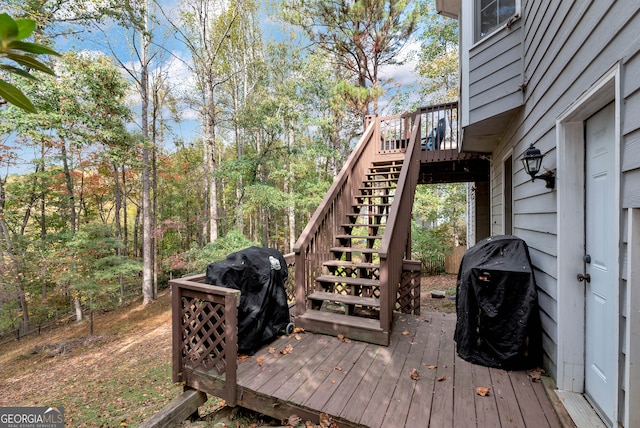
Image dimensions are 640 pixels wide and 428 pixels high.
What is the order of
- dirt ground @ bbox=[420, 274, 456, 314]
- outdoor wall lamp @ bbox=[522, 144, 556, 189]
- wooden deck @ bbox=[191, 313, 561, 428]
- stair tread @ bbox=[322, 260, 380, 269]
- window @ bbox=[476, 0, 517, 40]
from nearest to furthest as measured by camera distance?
1. wooden deck @ bbox=[191, 313, 561, 428]
2. outdoor wall lamp @ bbox=[522, 144, 556, 189]
3. window @ bbox=[476, 0, 517, 40]
4. stair tread @ bbox=[322, 260, 380, 269]
5. dirt ground @ bbox=[420, 274, 456, 314]

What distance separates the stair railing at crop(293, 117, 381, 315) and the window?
247 cm

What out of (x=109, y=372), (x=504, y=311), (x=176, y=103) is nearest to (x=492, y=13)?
(x=504, y=311)

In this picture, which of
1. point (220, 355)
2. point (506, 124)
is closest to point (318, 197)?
point (506, 124)

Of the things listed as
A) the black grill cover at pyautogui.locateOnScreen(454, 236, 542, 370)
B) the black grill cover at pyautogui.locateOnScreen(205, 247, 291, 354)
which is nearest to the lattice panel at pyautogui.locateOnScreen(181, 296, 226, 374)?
the black grill cover at pyautogui.locateOnScreen(205, 247, 291, 354)

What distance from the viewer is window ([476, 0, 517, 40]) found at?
11.5ft

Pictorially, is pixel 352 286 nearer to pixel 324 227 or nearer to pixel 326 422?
pixel 324 227

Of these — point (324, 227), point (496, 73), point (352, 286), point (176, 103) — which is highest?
point (176, 103)

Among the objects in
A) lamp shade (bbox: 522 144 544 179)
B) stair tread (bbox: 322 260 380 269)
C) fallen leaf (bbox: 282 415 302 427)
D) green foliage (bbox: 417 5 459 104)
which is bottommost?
fallen leaf (bbox: 282 415 302 427)

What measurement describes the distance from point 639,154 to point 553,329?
1602 mm

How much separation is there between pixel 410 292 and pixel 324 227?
1.54m

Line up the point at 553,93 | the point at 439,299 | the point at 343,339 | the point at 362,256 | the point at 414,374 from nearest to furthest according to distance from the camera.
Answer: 1. the point at 553,93
2. the point at 414,374
3. the point at 343,339
4. the point at 362,256
5. the point at 439,299

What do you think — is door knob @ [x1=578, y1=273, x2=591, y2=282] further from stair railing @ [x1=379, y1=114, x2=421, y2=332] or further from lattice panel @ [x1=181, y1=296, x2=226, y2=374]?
lattice panel @ [x1=181, y1=296, x2=226, y2=374]

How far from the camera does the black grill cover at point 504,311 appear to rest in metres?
2.54

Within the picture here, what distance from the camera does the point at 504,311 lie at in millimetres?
2562
